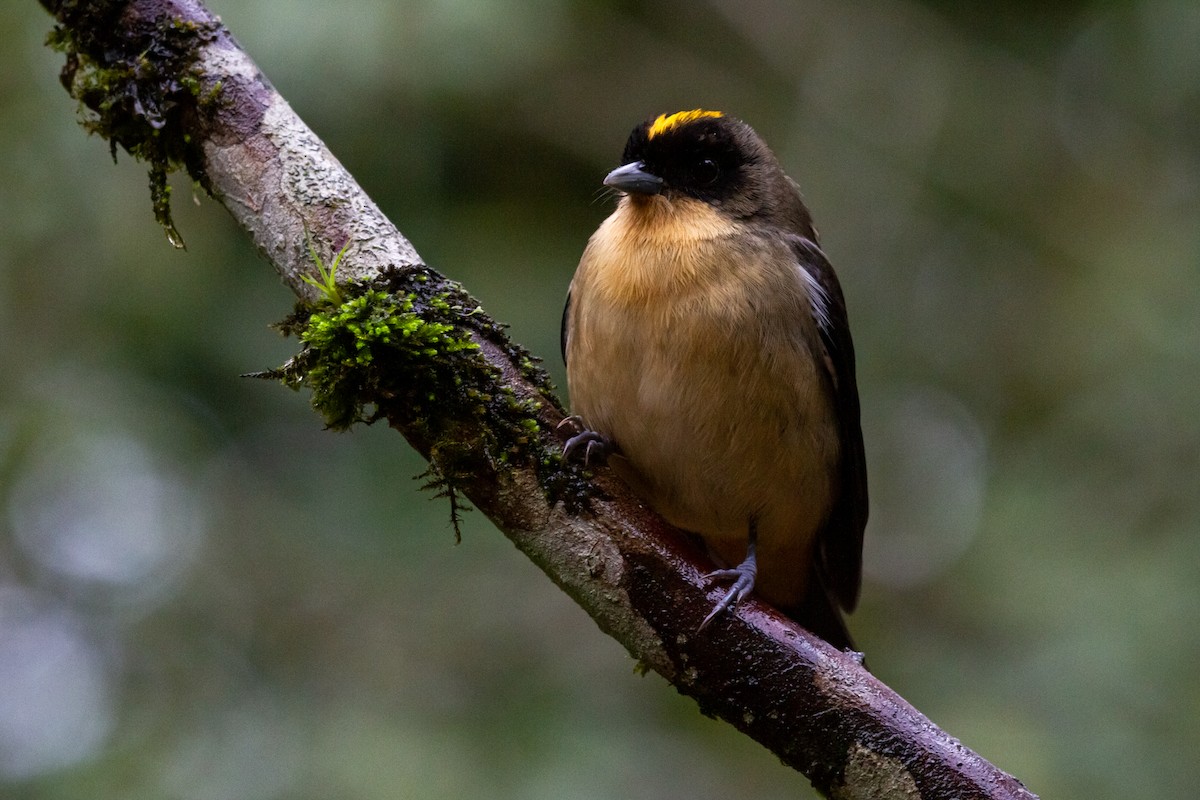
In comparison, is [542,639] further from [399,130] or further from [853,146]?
[853,146]

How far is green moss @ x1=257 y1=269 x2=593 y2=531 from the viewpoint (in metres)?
2.56

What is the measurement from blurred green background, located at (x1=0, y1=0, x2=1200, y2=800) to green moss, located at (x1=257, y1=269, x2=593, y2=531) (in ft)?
7.07

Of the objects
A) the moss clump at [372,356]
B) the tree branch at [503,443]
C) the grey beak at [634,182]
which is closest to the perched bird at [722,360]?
the grey beak at [634,182]

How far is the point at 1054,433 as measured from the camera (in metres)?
5.48

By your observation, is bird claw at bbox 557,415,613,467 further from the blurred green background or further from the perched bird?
the blurred green background

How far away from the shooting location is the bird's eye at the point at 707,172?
3.71m

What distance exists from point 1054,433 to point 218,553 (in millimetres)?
3965

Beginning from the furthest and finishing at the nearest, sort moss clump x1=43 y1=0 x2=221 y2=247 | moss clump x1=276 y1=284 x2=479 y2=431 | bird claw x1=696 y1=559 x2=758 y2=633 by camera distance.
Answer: moss clump x1=43 y1=0 x2=221 y2=247
bird claw x1=696 y1=559 x2=758 y2=633
moss clump x1=276 y1=284 x2=479 y2=431

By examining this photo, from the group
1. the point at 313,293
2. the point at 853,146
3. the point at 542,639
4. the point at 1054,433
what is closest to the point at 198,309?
the point at 542,639

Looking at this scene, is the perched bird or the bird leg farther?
the perched bird

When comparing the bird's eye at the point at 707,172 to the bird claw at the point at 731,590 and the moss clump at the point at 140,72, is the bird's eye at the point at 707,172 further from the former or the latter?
the moss clump at the point at 140,72

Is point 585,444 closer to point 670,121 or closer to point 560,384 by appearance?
point 670,121

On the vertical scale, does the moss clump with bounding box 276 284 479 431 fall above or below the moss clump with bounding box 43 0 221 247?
below

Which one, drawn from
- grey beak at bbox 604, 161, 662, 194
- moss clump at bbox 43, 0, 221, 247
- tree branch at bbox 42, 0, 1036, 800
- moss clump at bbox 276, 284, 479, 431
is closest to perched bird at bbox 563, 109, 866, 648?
grey beak at bbox 604, 161, 662, 194
